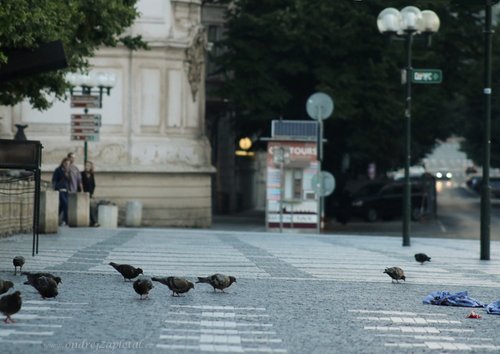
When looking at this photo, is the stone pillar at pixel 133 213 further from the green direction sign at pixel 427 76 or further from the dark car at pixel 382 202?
the dark car at pixel 382 202

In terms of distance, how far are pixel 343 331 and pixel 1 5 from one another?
12.3 metres

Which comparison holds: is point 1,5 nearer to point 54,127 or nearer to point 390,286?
point 390,286

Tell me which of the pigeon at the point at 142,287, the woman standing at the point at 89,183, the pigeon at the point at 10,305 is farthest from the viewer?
the woman standing at the point at 89,183

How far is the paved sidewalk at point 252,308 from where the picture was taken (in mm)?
11984

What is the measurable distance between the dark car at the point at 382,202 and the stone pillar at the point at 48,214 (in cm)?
3246

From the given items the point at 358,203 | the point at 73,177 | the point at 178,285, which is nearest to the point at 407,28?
the point at 73,177

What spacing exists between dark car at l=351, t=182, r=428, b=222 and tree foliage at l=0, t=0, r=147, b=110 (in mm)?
31510

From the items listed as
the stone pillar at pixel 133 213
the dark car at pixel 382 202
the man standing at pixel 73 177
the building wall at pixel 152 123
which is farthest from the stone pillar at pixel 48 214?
the dark car at pixel 382 202

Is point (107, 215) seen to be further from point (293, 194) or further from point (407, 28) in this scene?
point (407, 28)

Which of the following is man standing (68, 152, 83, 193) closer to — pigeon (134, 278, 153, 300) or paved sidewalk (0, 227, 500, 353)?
paved sidewalk (0, 227, 500, 353)

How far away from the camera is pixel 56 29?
90.2 feet

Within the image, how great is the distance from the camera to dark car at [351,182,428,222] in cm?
6531

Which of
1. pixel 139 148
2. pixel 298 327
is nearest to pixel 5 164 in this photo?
pixel 298 327

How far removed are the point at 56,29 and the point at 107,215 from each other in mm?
15524
